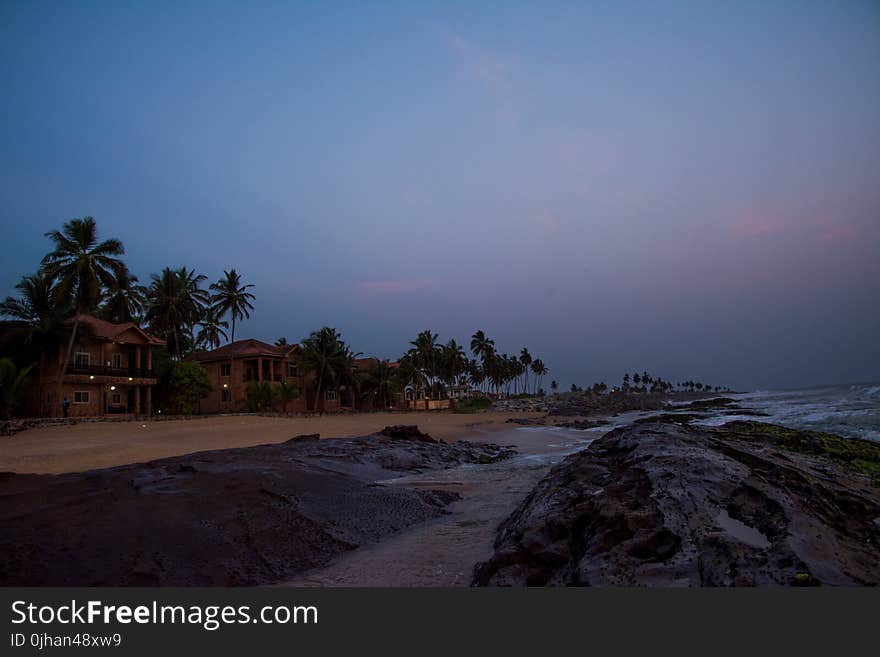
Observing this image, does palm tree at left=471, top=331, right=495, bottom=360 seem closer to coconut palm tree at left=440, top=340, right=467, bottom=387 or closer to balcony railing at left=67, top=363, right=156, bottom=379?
coconut palm tree at left=440, top=340, right=467, bottom=387

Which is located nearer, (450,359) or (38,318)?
(38,318)

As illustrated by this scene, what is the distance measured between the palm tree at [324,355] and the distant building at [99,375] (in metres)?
13.5

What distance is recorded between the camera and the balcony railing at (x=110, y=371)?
109 feet

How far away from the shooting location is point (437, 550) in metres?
5.95

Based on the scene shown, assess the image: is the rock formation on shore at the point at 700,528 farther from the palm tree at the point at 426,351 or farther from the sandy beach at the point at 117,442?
Result: the palm tree at the point at 426,351

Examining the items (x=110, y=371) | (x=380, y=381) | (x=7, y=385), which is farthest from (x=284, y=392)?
(x=7, y=385)

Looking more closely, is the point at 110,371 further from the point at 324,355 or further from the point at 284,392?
→ the point at 324,355

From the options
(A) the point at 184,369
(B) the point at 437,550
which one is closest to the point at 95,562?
(B) the point at 437,550

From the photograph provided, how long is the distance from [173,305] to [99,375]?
1635 cm

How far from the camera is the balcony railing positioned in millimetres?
33344

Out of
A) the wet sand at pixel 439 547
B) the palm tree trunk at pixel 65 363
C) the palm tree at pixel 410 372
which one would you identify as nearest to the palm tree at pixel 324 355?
the palm tree at pixel 410 372

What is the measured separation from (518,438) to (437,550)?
20.4 meters

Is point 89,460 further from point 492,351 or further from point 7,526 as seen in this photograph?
point 492,351

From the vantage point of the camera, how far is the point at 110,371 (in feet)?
115
